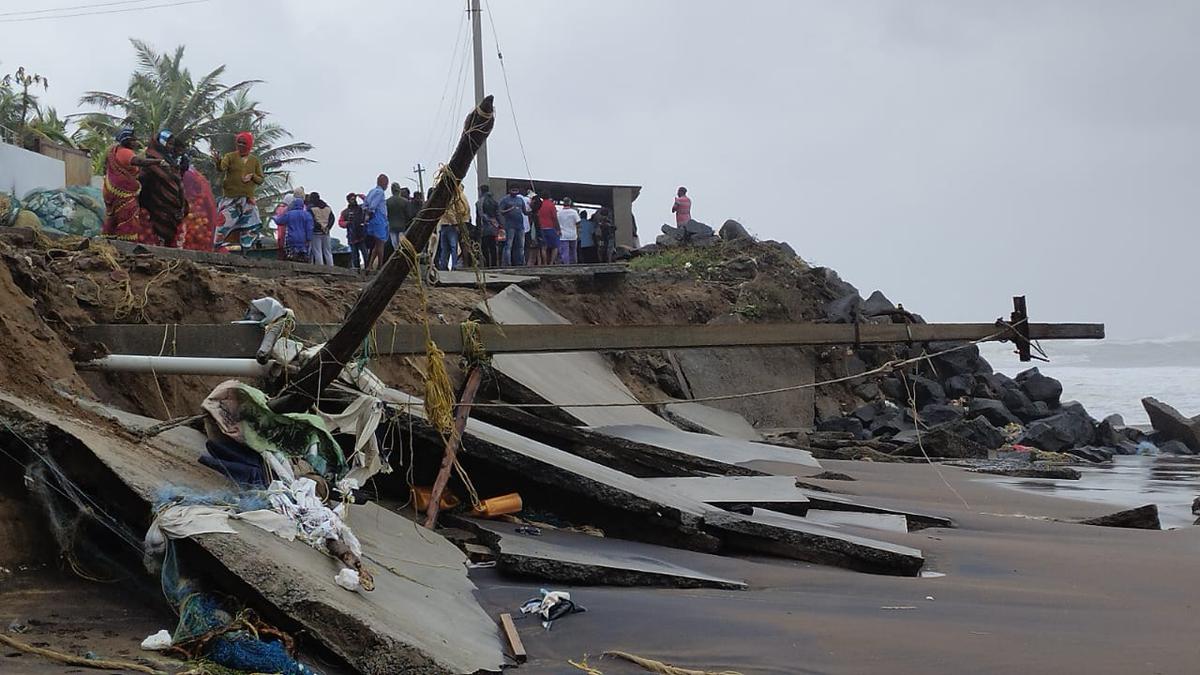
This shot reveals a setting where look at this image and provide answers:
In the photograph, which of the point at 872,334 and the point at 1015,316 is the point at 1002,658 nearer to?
the point at 872,334

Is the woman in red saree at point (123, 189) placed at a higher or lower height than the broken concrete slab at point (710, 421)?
higher

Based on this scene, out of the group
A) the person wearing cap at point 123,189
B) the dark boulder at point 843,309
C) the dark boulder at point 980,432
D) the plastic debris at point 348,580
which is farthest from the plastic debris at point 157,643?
the dark boulder at point 843,309

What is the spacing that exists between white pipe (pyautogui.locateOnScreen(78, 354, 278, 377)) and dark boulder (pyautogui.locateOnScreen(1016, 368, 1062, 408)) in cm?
1769

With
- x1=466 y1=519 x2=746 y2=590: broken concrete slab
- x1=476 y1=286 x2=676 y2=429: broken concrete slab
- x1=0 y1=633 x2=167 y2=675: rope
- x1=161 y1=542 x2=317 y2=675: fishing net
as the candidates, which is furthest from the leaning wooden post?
x1=476 y1=286 x2=676 y2=429: broken concrete slab

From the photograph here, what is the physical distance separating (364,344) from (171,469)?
147cm

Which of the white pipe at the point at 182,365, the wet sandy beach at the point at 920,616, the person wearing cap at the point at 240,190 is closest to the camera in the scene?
the wet sandy beach at the point at 920,616

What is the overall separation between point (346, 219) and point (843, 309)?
9331 mm

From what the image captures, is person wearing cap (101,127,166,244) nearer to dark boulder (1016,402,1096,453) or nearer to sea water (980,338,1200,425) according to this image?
dark boulder (1016,402,1096,453)

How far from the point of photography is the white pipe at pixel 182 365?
254 inches

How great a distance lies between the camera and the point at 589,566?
6.31 m

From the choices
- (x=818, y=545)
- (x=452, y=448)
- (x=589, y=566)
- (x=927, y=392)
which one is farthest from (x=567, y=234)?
(x=589, y=566)

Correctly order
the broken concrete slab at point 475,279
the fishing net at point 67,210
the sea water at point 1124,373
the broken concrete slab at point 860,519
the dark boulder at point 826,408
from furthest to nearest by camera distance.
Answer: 1. the sea water at point 1124,373
2. the dark boulder at point 826,408
3. the broken concrete slab at point 475,279
4. the fishing net at point 67,210
5. the broken concrete slab at point 860,519

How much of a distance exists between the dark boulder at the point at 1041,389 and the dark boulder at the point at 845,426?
472 cm

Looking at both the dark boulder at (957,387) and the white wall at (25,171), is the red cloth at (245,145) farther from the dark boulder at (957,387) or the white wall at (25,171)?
the dark boulder at (957,387)
